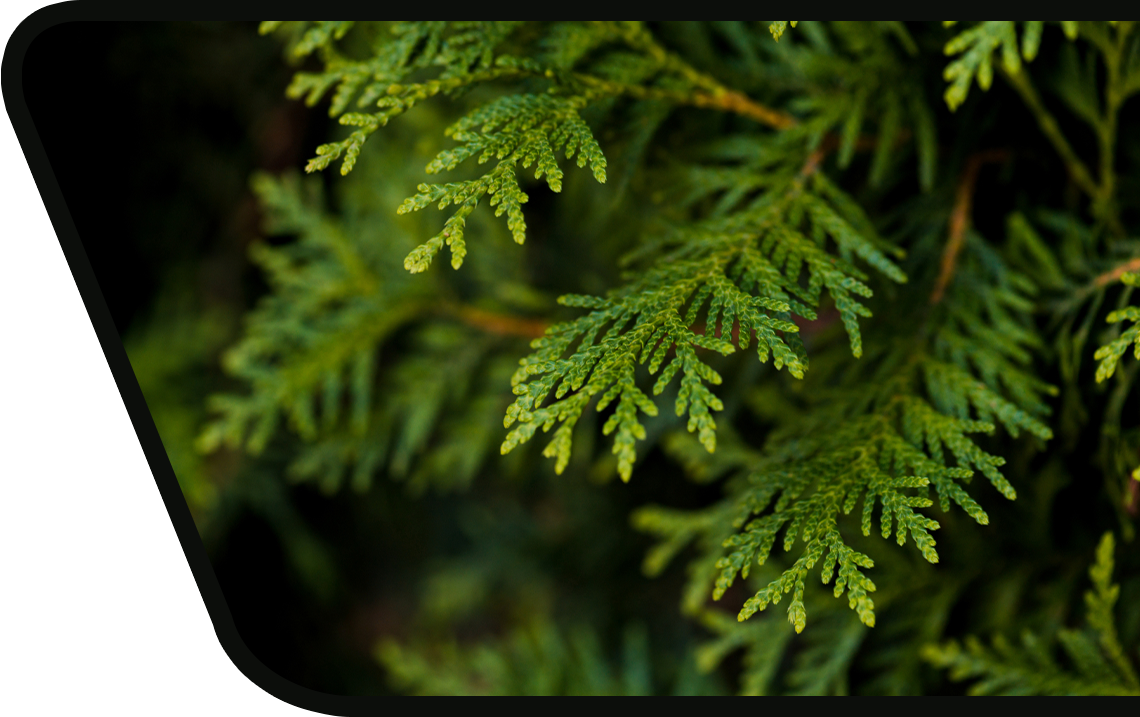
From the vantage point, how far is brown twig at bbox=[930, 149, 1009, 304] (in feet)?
3.62

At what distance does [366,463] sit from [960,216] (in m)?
1.09

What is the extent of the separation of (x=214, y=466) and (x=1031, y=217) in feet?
6.08

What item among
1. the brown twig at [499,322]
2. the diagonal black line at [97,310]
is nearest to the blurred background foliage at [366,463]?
the brown twig at [499,322]

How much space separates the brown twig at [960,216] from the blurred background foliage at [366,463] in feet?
0.12

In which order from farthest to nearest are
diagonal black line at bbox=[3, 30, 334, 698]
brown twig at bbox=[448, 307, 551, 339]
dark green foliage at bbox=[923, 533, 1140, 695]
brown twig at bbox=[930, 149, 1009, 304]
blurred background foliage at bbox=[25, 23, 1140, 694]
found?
brown twig at bbox=[448, 307, 551, 339]
blurred background foliage at bbox=[25, 23, 1140, 694]
brown twig at bbox=[930, 149, 1009, 304]
dark green foliage at bbox=[923, 533, 1140, 695]
diagonal black line at bbox=[3, 30, 334, 698]

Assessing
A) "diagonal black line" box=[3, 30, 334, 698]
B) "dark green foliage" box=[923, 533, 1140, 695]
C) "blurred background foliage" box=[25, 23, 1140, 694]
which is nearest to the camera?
"diagonal black line" box=[3, 30, 334, 698]

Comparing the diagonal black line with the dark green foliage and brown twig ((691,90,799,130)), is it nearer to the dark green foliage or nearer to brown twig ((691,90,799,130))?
brown twig ((691,90,799,130))

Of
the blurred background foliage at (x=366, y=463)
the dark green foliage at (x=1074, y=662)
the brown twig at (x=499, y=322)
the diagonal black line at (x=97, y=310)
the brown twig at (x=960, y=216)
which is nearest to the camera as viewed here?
the diagonal black line at (x=97, y=310)

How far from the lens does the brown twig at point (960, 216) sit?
3.62 feet

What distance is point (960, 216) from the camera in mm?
1135

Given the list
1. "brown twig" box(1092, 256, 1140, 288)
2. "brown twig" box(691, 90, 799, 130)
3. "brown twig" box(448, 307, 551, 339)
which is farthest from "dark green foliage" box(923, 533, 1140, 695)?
"brown twig" box(448, 307, 551, 339)

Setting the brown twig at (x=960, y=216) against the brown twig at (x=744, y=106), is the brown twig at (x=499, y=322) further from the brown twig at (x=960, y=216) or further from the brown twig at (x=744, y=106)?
the brown twig at (x=960, y=216)

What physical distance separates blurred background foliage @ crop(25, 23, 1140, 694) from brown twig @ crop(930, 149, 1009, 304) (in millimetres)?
36
